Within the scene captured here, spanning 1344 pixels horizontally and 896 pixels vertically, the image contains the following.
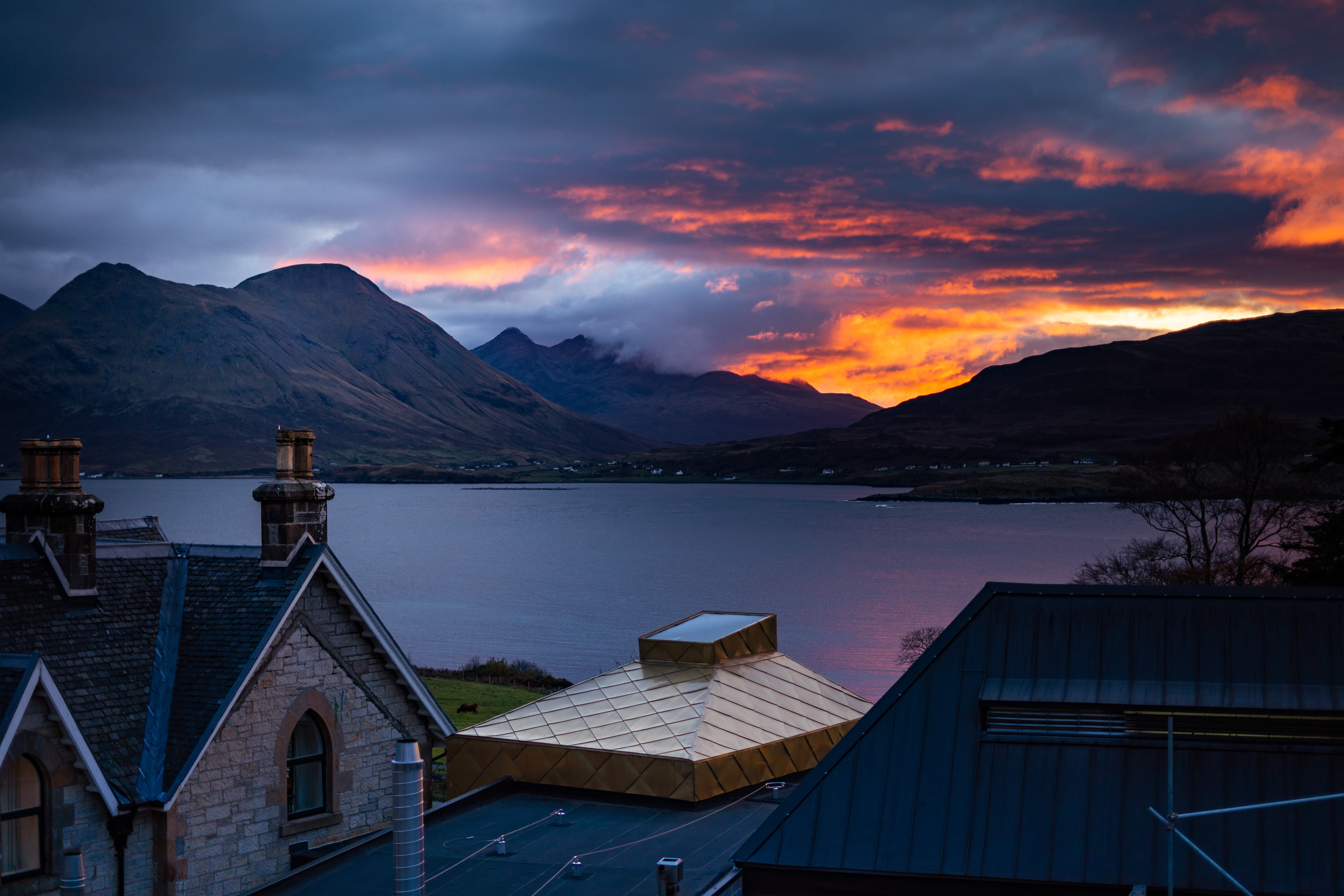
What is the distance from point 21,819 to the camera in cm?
1816

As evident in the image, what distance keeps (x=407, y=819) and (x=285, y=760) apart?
9.42m

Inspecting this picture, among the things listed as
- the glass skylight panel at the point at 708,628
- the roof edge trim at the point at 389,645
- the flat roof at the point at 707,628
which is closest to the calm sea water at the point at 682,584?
the flat roof at the point at 707,628

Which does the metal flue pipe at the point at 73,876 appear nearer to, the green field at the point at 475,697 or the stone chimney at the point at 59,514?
the stone chimney at the point at 59,514

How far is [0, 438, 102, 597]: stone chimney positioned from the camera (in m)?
21.4

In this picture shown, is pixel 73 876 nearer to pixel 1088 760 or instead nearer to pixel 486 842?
pixel 486 842

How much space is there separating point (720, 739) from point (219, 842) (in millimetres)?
10945

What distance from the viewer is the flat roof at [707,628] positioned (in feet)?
103

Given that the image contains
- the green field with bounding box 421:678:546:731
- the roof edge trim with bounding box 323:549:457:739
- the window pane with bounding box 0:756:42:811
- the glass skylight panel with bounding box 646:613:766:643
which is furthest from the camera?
the green field with bounding box 421:678:546:731

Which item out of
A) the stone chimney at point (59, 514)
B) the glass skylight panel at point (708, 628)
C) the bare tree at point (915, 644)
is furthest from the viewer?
the bare tree at point (915, 644)

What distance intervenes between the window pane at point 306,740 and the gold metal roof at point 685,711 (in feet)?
16.3

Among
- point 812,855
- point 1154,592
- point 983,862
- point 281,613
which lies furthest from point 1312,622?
point 281,613

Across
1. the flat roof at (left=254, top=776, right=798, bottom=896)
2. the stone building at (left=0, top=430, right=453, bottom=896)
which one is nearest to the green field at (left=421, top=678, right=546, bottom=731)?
the flat roof at (left=254, top=776, right=798, bottom=896)

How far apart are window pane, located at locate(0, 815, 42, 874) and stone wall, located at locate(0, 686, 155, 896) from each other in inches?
7.5

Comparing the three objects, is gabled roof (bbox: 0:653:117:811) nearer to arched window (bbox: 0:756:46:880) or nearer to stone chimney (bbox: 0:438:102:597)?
arched window (bbox: 0:756:46:880)
